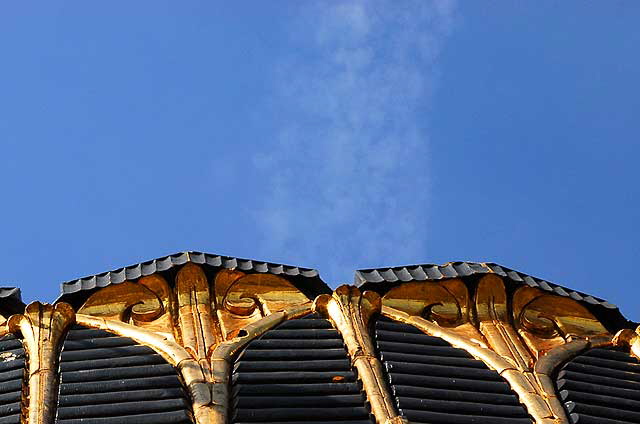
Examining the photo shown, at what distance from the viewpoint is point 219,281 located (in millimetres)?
28344

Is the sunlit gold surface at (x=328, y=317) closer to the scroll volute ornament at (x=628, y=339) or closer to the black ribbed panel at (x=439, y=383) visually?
the scroll volute ornament at (x=628, y=339)

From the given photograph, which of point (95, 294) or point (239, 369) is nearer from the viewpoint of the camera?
point (239, 369)

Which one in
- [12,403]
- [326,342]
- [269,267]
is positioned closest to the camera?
[12,403]

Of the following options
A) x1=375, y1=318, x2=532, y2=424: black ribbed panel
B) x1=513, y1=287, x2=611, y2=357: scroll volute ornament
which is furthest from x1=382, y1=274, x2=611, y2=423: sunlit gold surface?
x1=375, y1=318, x2=532, y2=424: black ribbed panel

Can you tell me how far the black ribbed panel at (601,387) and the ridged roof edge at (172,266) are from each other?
4.05 metres

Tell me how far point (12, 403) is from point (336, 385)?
4088mm

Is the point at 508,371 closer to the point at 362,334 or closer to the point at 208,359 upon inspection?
the point at 362,334

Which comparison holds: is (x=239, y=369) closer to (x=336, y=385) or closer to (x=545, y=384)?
(x=336, y=385)

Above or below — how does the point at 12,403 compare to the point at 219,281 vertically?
below

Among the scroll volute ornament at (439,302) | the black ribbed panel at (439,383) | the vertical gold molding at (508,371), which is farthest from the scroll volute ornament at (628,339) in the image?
the black ribbed panel at (439,383)

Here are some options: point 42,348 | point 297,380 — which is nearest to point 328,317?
point 297,380

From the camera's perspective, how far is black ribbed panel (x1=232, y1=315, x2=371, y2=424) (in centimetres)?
2472

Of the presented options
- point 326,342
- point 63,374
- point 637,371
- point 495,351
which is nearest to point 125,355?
point 63,374

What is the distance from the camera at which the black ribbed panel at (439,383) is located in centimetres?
2508
